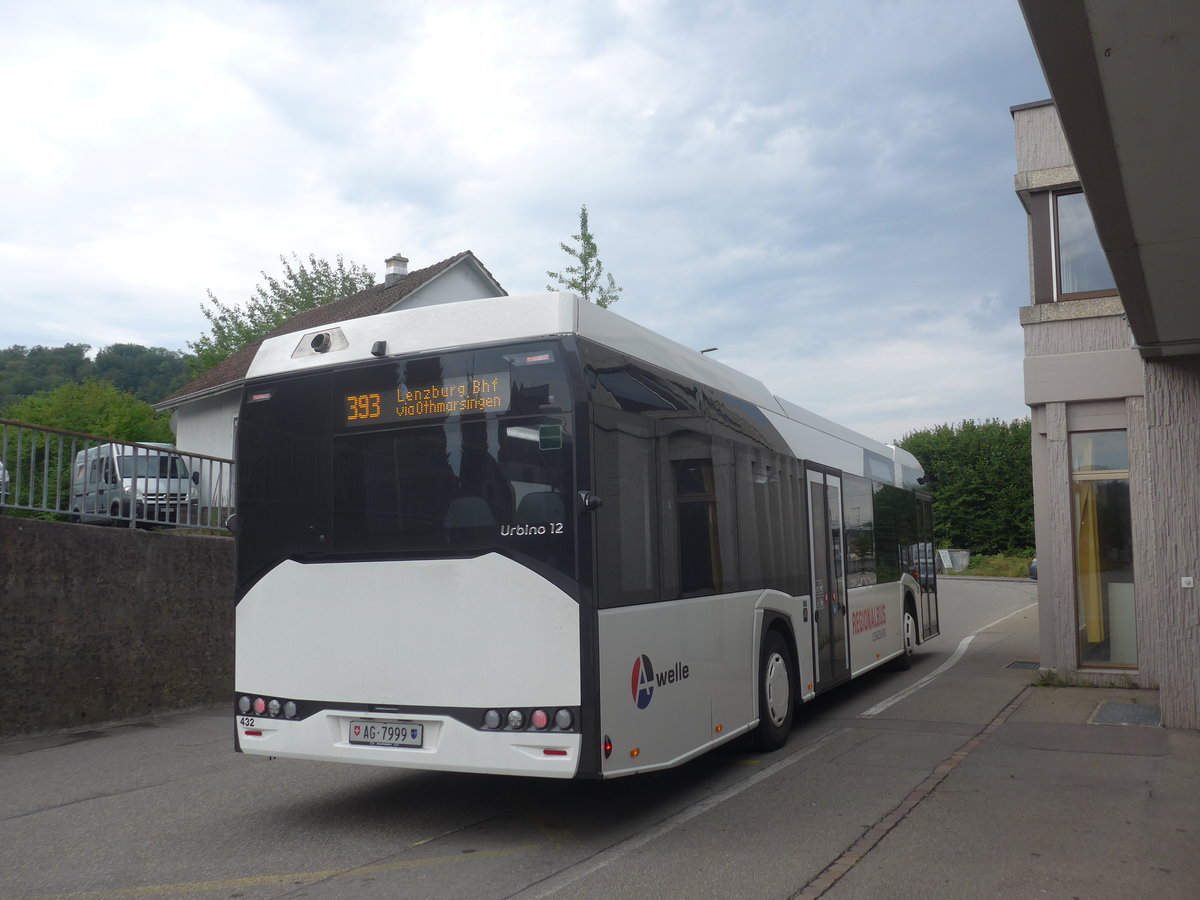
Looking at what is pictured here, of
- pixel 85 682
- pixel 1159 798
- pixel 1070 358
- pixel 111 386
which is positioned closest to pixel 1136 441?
pixel 1070 358

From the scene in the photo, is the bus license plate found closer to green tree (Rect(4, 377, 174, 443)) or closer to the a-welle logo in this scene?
the a-welle logo

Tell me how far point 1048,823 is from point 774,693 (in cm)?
250

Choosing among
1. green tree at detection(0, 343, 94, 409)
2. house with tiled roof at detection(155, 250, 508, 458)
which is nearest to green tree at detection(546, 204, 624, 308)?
house with tiled roof at detection(155, 250, 508, 458)

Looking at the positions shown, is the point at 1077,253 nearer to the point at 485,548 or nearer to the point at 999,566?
the point at 485,548

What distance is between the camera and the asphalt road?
5285 millimetres

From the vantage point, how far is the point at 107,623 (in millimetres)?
10789

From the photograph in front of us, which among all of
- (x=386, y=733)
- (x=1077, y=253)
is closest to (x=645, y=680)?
(x=386, y=733)

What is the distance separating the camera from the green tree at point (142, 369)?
198ft

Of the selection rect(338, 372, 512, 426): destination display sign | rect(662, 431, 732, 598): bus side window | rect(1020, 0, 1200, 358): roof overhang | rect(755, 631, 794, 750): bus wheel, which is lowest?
rect(755, 631, 794, 750): bus wheel

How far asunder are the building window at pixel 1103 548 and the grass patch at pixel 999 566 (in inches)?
1158

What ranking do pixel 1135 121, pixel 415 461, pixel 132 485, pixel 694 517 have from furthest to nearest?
pixel 132 485 → pixel 694 517 → pixel 415 461 → pixel 1135 121

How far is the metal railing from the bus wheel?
7364 millimetres

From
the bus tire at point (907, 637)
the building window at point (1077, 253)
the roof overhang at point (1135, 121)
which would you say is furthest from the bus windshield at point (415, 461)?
the building window at point (1077, 253)

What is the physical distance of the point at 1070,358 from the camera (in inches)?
482
